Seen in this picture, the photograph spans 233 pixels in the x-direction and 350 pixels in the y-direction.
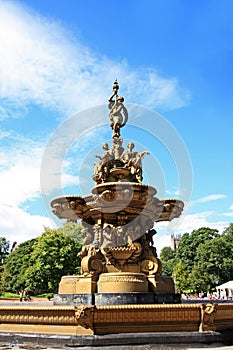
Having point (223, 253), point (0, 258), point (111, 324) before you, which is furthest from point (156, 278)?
point (0, 258)

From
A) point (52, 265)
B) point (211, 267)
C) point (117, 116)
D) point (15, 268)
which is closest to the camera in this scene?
point (117, 116)

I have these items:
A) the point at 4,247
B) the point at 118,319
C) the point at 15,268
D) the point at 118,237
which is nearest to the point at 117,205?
the point at 118,237

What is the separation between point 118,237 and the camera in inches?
538

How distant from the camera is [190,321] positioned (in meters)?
10.1

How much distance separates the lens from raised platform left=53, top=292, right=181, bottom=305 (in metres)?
11.8

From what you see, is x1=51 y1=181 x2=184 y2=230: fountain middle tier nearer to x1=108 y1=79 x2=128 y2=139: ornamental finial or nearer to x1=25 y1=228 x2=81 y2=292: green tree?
x1=108 y1=79 x2=128 y2=139: ornamental finial

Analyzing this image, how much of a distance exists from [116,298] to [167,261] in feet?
304

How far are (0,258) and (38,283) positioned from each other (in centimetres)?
5133

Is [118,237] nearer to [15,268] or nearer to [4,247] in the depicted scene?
[15,268]

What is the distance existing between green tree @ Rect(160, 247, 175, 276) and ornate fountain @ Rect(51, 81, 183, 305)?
7848 cm

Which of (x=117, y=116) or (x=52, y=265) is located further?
(x=52, y=265)

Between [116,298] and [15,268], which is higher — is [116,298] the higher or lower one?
the lower one

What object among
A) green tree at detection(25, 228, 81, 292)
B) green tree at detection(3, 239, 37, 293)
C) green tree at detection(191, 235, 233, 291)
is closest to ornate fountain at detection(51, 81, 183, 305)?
green tree at detection(25, 228, 81, 292)

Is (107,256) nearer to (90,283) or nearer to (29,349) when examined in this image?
(90,283)
